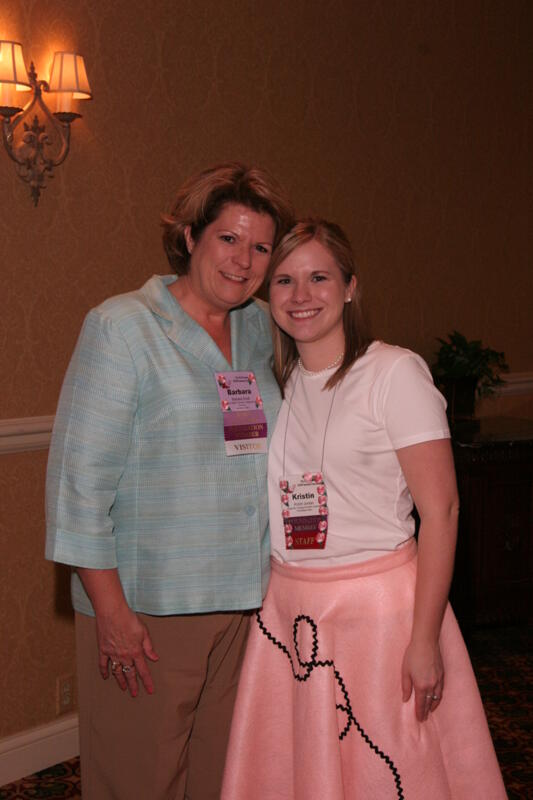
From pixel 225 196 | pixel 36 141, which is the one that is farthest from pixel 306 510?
pixel 36 141

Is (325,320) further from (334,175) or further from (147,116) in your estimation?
(334,175)

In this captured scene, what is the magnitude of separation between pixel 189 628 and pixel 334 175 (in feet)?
7.92

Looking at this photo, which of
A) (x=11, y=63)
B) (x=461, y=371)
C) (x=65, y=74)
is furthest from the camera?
(x=461, y=371)

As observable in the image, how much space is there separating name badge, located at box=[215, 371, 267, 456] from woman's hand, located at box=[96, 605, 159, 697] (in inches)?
16.9

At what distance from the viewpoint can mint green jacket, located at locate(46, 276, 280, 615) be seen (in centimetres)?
196

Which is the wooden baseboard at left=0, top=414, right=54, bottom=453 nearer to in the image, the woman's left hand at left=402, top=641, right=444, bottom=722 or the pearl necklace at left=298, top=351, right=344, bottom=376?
the pearl necklace at left=298, top=351, right=344, bottom=376

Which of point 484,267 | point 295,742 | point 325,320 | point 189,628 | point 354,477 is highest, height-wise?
point 484,267

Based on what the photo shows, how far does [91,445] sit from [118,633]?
418mm

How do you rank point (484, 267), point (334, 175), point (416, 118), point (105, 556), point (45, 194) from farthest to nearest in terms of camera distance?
point (484, 267) < point (416, 118) < point (334, 175) < point (45, 194) < point (105, 556)

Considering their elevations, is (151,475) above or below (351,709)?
above

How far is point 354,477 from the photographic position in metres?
1.99

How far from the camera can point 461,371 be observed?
14.0 ft

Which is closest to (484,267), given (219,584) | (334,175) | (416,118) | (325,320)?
(416,118)

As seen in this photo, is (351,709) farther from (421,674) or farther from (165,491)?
(165,491)
